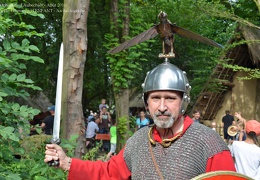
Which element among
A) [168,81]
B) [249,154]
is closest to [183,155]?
[168,81]

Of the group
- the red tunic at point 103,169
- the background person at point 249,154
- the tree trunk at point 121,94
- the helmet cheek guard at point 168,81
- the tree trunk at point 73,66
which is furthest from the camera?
the tree trunk at point 121,94

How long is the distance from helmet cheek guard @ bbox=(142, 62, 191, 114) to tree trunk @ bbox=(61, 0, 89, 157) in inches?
114

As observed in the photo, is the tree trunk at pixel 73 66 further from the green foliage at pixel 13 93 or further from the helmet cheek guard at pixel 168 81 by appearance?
the helmet cheek guard at pixel 168 81

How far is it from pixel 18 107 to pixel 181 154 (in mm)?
1255

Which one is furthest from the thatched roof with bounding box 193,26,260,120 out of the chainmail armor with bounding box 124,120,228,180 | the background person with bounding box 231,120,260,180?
the chainmail armor with bounding box 124,120,228,180

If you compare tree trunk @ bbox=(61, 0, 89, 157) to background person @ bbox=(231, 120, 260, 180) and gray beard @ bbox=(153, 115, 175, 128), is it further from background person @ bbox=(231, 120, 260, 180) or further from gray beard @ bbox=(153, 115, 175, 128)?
gray beard @ bbox=(153, 115, 175, 128)

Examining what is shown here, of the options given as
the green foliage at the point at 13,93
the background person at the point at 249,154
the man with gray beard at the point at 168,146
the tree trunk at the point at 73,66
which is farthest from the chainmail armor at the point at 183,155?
the tree trunk at the point at 73,66

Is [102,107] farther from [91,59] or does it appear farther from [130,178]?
[130,178]

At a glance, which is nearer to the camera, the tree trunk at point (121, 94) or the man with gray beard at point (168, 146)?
the man with gray beard at point (168, 146)

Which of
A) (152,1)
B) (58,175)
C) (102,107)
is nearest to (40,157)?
(58,175)

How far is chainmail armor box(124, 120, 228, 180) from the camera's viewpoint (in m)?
2.79

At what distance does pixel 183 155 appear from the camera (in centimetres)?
284

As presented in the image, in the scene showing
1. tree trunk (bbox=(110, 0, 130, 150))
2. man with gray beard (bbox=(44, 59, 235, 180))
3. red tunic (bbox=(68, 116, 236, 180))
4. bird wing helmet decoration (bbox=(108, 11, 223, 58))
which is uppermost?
tree trunk (bbox=(110, 0, 130, 150))

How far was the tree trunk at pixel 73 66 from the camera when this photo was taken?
5.78 meters
